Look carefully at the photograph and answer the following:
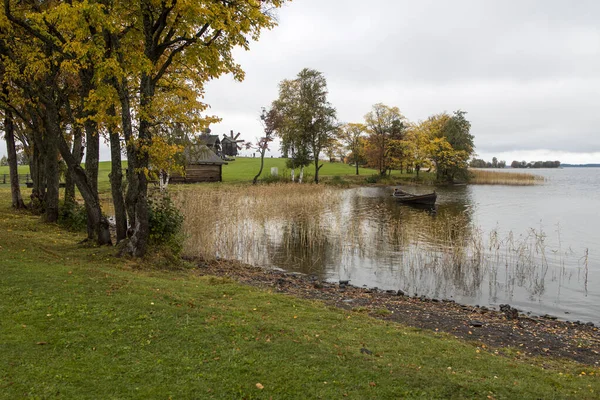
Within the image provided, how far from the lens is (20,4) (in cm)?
1403

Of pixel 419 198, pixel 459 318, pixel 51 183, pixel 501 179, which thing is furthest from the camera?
pixel 501 179

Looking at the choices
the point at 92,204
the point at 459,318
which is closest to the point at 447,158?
the point at 459,318

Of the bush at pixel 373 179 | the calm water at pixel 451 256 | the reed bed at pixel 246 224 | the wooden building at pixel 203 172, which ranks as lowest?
the calm water at pixel 451 256

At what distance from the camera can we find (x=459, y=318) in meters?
10.1

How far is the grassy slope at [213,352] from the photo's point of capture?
4.98 meters

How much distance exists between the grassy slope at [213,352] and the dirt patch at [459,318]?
3.69 feet

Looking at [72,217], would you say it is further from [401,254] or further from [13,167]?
[401,254]

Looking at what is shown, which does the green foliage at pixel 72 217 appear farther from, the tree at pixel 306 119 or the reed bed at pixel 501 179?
the reed bed at pixel 501 179

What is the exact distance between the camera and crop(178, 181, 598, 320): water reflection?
1358 cm

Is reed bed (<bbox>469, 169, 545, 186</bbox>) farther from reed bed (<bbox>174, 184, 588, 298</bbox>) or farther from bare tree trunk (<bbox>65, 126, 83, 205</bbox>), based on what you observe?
bare tree trunk (<bbox>65, 126, 83, 205</bbox>)

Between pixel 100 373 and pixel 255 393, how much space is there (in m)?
1.94

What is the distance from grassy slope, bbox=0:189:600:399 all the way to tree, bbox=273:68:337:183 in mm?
43992

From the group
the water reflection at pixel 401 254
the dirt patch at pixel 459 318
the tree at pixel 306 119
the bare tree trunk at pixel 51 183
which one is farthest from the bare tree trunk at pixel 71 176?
the tree at pixel 306 119

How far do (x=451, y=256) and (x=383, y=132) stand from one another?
57475 mm
